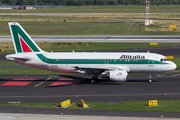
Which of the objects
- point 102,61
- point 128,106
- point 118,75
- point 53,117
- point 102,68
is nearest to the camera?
point 53,117

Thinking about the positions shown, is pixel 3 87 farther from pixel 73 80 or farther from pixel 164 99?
pixel 164 99

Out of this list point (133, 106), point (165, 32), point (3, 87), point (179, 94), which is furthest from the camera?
point (165, 32)

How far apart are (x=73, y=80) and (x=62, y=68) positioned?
3.83 meters

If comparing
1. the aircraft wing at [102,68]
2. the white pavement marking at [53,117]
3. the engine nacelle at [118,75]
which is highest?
the aircraft wing at [102,68]

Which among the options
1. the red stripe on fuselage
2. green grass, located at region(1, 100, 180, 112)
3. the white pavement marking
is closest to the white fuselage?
the red stripe on fuselage

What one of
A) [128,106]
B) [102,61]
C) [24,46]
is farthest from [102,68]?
[24,46]

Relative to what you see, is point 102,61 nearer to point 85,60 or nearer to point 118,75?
point 85,60

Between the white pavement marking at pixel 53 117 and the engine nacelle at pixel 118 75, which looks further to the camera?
the engine nacelle at pixel 118 75

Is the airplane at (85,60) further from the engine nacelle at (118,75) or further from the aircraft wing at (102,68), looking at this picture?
the engine nacelle at (118,75)

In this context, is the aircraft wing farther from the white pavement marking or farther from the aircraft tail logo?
the white pavement marking

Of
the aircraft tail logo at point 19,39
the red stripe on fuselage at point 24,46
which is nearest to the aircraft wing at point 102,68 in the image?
the red stripe on fuselage at point 24,46

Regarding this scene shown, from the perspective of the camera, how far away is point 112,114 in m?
27.4

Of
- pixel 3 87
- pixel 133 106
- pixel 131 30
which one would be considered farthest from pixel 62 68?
pixel 131 30

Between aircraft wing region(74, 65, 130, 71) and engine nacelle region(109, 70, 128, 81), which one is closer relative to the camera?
engine nacelle region(109, 70, 128, 81)
